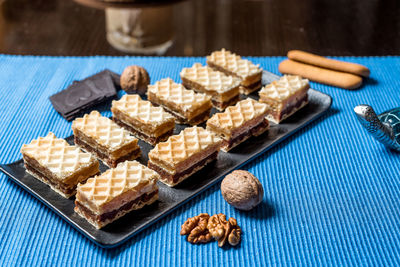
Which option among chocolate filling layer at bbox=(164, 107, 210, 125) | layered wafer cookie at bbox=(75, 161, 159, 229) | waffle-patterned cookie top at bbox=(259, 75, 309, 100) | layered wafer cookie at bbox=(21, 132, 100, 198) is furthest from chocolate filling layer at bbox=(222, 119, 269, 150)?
layered wafer cookie at bbox=(21, 132, 100, 198)

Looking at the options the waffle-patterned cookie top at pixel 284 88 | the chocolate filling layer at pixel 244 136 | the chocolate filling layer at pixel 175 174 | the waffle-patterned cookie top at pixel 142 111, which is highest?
the waffle-patterned cookie top at pixel 284 88

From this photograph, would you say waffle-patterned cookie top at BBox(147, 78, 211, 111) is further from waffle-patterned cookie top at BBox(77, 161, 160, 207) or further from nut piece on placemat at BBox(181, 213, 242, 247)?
nut piece on placemat at BBox(181, 213, 242, 247)

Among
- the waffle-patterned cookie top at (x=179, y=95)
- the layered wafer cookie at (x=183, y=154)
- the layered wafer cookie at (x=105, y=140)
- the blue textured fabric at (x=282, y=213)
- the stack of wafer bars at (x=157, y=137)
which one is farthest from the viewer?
the waffle-patterned cookie top at (x=179, y=95)

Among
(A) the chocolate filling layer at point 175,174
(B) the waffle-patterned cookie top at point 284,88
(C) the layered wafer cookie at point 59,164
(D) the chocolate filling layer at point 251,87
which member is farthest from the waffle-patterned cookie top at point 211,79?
(C) the layered wafer cookie at point 59,164

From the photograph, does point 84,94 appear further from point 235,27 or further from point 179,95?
point 235,27

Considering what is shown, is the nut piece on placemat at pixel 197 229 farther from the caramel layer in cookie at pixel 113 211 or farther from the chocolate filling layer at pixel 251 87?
the chocolate filling layer at pixel 251 87

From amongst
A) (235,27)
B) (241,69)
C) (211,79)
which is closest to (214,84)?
(211,79)
